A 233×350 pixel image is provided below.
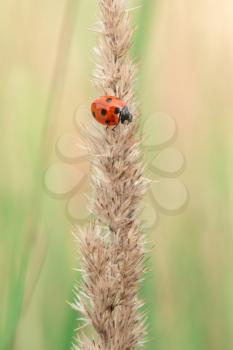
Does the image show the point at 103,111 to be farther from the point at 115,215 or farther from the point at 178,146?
Answer: the point at 178,146

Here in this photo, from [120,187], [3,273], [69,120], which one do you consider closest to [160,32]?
[69,120]

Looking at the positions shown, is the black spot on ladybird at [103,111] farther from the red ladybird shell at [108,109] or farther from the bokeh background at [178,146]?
the bokeh background at [178,146]

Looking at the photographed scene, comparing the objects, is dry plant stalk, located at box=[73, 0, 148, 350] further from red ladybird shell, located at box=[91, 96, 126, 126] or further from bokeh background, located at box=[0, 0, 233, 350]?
bokeh background, located at box=[0, 0, 233, 350]

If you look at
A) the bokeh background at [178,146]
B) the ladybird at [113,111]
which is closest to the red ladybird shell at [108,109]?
the ladybird at [113,111]

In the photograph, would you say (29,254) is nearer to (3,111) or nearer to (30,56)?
(3,111)

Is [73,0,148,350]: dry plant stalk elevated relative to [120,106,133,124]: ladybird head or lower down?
lower down

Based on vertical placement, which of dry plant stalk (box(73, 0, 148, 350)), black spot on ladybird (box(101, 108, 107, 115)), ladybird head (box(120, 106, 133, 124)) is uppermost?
black spot on ladybird (box(101, 108, 107, 115))

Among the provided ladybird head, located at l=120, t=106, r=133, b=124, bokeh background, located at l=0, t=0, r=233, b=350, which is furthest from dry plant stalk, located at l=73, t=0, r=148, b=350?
bokeh background, located at l=0, t=0, r=233, b=350
